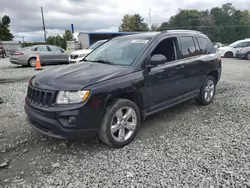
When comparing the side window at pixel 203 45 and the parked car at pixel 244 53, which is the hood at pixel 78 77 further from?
the parked car at pixel 244 53

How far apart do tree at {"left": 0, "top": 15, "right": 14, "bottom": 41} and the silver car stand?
4313cm

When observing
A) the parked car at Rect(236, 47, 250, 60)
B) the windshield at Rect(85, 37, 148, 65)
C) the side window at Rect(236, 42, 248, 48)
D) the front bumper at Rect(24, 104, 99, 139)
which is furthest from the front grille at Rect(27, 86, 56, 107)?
the side window at Rect(236, 42, 248, 48)

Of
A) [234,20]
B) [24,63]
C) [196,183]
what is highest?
[234,20]

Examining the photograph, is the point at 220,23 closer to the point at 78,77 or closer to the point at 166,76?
the point at 166,76

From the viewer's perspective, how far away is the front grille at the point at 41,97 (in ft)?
9.05

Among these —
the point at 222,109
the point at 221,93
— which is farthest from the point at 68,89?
the point at 221,93

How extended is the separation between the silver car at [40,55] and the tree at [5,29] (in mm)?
43128

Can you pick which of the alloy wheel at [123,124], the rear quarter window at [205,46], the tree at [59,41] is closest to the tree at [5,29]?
the tree at [59,41]

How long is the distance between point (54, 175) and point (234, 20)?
68774 millimetres

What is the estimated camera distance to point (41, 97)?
9.49 ft

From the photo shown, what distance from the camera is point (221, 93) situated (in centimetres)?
619

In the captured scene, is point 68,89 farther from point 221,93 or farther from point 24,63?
point 24,63

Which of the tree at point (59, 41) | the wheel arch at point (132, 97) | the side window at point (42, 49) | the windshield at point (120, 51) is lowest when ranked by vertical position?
the wheel arch at point (132, 97)

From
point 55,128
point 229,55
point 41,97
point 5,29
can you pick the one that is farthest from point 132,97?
point 5,29
